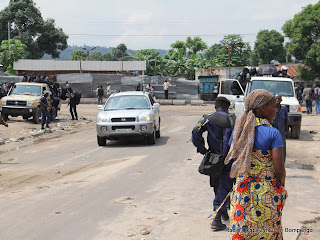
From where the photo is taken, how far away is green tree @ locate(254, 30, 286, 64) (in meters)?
87.1

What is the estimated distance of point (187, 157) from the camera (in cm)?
1260

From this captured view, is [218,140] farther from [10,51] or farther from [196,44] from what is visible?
[196,44]

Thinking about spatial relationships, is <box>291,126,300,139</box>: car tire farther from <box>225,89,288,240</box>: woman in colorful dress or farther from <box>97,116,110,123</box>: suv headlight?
<box>225,89,288,240</box>: woman in colorful dress

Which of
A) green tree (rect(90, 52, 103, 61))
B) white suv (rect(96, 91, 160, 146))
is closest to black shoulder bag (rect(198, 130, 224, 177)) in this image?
white suv (rect(96, 91, 160, 146))

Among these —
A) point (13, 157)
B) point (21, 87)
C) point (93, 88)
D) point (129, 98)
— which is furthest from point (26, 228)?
point (93, 88)

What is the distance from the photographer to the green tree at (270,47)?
286 feet

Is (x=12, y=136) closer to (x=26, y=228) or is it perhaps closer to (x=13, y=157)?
(x=13, y=157)

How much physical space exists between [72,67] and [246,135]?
53.0 meters

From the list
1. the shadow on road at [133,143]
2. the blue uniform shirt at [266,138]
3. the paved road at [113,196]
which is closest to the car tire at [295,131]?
the shadow on road at [133,143]

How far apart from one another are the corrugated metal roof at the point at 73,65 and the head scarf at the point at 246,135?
4936 cm

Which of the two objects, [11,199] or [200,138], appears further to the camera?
[11,199]

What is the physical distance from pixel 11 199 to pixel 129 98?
8.71 meters

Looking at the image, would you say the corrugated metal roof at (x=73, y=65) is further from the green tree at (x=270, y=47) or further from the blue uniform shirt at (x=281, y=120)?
the blue uniform shirt at (x=281, y=120)

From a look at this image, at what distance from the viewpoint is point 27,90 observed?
23.4 m
